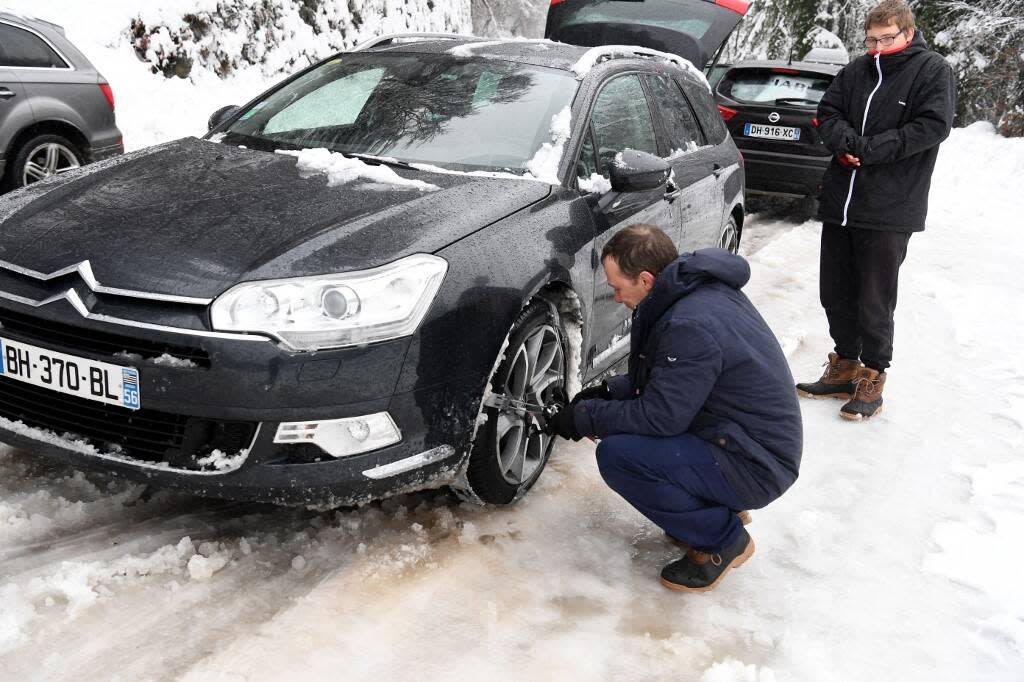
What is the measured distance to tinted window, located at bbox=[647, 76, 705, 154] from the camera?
4598 millimetres

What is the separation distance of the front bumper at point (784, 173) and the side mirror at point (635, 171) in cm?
533

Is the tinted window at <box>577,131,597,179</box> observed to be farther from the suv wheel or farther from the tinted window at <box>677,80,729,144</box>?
the suv wheel

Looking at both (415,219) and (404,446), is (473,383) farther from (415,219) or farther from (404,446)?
(415,219)

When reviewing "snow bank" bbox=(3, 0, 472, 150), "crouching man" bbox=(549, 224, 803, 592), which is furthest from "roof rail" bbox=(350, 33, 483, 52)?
"snow bank" bbox=(3, 0, 472, 150)

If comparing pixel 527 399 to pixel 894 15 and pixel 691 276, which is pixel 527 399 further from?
pixel 894 15

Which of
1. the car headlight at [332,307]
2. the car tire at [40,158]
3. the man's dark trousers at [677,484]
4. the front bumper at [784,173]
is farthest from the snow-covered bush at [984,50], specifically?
the car headlight at [332,307]

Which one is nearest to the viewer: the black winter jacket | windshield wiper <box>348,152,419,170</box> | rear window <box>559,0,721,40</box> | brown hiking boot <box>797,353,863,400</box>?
windshield wiper <box>348,152,419,170</box>

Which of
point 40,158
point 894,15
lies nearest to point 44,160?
point 40,158

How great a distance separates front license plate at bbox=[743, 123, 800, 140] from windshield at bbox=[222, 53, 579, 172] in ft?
16.9

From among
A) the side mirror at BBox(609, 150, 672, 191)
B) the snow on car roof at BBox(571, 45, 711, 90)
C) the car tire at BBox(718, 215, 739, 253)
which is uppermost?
the snow on car roof at BBox(571, 45, 711, 90)

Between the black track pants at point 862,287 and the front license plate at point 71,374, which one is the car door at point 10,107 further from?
the black track pants at point 862,287

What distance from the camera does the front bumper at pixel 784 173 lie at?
838cm

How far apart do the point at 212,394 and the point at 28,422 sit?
→ 70 cm

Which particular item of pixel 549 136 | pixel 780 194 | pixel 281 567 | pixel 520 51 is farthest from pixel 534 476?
pixel 780 194
